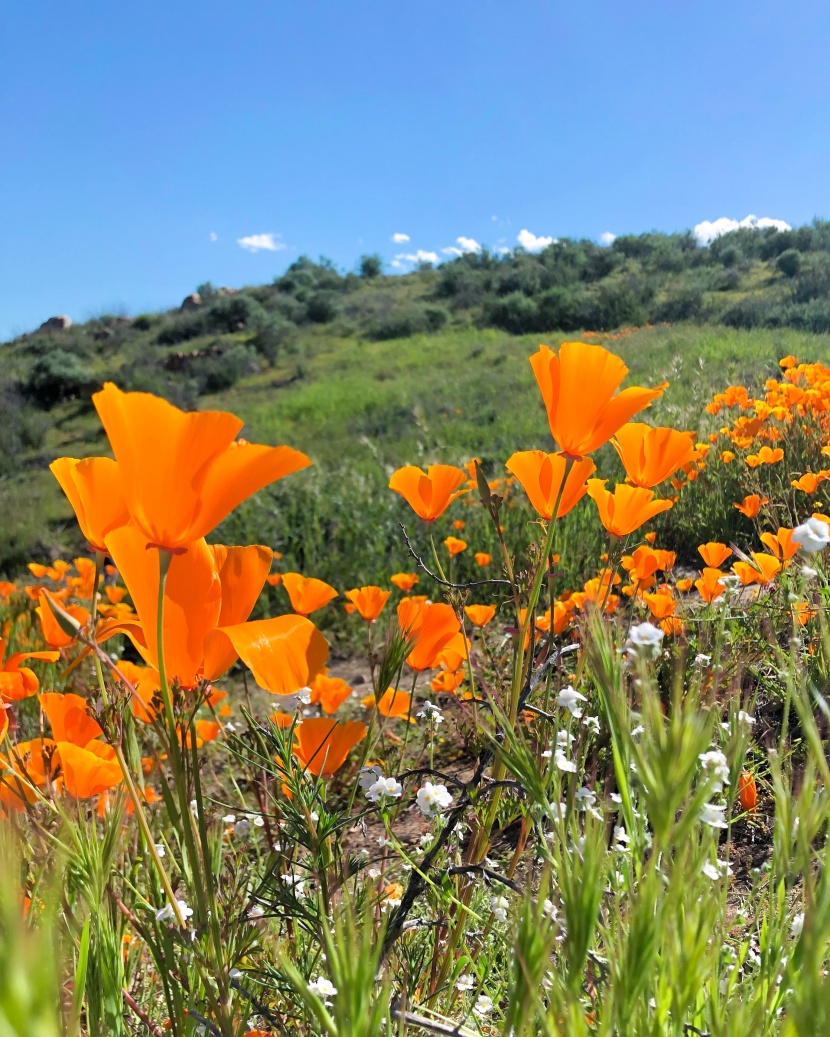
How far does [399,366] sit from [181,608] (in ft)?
66.6

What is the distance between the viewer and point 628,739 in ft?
1.63

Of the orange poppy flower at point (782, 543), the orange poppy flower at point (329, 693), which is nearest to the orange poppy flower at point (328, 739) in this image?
the orange poppy flower at point (329, 693)

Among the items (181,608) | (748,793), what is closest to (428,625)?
(181,608)

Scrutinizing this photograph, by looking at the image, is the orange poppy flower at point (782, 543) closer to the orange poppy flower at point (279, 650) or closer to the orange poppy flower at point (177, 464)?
the orange poppy flower at point (279, 650)

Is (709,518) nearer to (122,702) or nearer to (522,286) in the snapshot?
(122,702)

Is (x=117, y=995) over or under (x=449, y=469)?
under

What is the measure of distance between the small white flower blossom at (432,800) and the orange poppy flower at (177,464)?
58cm

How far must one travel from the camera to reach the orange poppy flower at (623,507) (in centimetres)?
114

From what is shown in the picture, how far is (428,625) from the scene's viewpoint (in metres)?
1.08

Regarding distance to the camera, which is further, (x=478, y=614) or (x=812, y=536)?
(x=478, y=614)

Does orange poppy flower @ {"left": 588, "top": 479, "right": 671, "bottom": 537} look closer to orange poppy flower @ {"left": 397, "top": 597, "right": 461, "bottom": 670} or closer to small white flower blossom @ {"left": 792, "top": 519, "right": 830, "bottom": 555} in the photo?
orange poppy flower @ {"left": 397, "top": 597, "right": 461, "bottom": 670}

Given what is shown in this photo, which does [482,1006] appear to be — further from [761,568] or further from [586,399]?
[761,568]

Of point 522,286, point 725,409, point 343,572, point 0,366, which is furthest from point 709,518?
point 0,366

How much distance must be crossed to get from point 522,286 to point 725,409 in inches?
937
